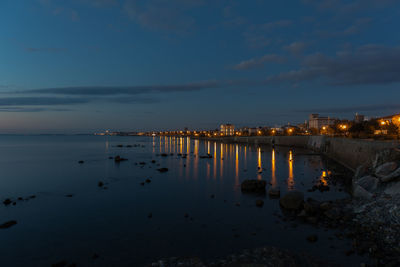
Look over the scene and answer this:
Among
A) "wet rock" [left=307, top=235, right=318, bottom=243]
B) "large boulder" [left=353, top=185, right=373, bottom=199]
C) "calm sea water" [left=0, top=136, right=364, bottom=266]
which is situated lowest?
"calm sea water" [left=0, top=136, right=364, bottom=266]

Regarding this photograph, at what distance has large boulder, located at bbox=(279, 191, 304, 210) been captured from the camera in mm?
19948

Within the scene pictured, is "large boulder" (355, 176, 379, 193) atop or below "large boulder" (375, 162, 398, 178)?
below

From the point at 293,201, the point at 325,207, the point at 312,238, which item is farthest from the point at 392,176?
Answer: the point at 312,238

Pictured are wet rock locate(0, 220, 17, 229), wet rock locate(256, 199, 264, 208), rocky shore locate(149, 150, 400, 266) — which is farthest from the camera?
wet rock locate(256, 199, 264, 208)

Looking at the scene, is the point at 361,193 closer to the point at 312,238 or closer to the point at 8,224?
the point at 312,238

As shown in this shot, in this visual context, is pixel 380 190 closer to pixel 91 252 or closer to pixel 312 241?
pixel 312 241

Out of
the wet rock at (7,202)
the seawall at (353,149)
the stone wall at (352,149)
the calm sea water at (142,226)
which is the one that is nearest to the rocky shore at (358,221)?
the calm sea water at (142,226)

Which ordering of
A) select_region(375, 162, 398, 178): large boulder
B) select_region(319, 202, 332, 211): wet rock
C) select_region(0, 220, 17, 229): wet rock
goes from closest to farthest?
select_region(0, 220, 17, 229): wet rock < select_region(319, 202, 332, 211): wet rock < select_region(375, 162, 398, 178): large boulder

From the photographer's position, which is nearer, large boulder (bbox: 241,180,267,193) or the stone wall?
large boulder (bbox: 241,180,267,193)

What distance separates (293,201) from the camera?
20.2 meters

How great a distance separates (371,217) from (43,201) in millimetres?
27827

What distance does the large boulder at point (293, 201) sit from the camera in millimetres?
19948

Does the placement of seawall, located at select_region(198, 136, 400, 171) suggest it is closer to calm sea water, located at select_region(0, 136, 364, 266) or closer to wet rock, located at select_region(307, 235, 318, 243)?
calm sea water, located at select_region(0, 136, 364, 266)

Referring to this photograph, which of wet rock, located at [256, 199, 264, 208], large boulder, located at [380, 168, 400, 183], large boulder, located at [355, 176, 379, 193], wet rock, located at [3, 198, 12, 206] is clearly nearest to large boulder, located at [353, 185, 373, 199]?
large boulder, located at [355, 176, 379, 193]
